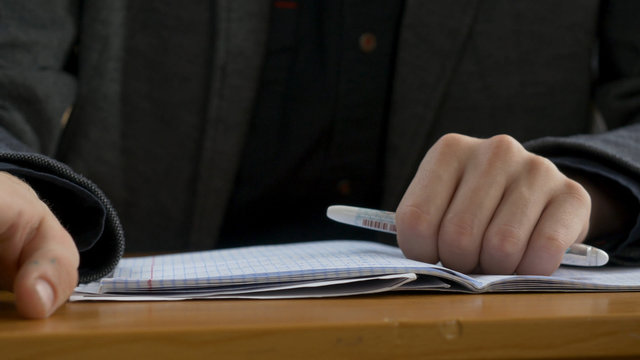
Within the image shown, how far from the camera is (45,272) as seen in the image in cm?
37

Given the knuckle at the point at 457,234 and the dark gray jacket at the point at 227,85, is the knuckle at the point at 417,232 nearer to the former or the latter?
the knuckle at the point at 457,234

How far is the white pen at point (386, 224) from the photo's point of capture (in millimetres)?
532

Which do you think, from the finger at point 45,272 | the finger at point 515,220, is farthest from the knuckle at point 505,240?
the finger at point 45,272

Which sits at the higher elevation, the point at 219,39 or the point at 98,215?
the point at 219,39

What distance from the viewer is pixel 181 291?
0.43 metres

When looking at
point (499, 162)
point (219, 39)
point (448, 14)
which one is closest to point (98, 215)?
point (499, 162)

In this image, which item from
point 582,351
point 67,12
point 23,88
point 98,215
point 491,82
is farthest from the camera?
point 491,82

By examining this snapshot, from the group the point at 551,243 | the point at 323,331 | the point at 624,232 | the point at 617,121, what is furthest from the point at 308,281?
the point at 617,121

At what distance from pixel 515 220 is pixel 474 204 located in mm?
35

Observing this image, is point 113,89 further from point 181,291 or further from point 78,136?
point 181,291

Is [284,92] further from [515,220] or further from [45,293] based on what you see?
[45,293]

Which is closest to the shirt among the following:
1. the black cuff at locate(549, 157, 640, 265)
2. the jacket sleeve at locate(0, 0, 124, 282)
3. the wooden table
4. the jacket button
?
the jacket button

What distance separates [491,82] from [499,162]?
0.59m

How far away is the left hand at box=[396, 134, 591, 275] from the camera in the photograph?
0.51 meters
